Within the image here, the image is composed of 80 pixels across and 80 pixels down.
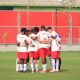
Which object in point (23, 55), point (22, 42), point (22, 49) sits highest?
point (22, 42)

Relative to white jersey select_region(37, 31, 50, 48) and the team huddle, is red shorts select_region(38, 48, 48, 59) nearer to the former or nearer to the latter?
the team huddle

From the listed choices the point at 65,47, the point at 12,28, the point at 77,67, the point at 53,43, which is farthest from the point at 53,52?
the point at 12,28

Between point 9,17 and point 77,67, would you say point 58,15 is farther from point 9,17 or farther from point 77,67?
point 77,67

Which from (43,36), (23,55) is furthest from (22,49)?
(43,36)

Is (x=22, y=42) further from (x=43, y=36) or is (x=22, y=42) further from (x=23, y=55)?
(x=43, y=36)

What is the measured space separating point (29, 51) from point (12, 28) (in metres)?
26.7

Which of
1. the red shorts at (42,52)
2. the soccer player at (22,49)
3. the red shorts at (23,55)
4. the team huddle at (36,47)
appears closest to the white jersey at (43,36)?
the team huddle at (36,47)

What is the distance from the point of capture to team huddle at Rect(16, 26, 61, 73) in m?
23.8

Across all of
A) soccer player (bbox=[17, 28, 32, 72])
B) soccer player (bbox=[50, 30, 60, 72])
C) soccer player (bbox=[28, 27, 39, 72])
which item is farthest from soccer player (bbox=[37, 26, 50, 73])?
soccer player (bbox=[17, 28, 32, 72])

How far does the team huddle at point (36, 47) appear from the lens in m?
23.8

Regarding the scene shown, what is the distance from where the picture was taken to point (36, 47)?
23.8 m

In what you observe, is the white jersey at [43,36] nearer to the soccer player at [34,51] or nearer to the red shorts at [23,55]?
the soccer player at [34,51]

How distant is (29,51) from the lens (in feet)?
78.1

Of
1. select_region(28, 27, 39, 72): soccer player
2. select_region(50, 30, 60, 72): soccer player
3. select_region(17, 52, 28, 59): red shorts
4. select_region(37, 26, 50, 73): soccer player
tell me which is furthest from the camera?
select_region(50, 30, 60, 72): soccer player
